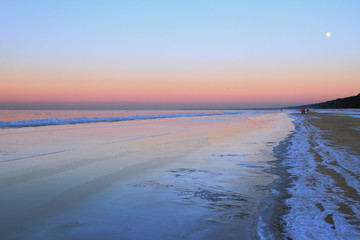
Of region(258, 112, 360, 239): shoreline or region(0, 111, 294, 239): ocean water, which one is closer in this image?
region(258, 112, 360, 239): shoreline

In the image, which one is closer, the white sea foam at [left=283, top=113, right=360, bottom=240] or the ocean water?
the white sea foam at [left=283, top=113, right=360, bottom=240]

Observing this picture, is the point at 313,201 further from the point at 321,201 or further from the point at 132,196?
the point at 132,196

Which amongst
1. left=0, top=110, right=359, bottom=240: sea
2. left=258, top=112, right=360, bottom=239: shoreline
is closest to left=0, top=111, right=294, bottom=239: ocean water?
left=0, top=110, right=359, bottom=240: sea

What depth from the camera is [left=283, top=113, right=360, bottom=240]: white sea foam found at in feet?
10.3

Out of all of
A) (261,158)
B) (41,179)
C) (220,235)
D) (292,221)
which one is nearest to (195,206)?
(220,235)

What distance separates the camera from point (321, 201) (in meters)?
4.17

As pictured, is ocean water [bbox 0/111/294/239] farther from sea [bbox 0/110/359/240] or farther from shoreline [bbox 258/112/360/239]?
shoreline [bbox 258/112/360/239]

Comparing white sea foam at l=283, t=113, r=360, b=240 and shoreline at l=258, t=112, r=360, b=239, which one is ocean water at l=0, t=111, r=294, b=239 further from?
→ white sea foam at l=283, t=113, r=360, b=240

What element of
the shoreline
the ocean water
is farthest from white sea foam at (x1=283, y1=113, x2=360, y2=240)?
the ocean water

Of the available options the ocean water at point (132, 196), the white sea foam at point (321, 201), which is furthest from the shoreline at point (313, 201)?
the ocean water at point (132, 196)

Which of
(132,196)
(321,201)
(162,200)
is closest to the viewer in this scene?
(321,201)

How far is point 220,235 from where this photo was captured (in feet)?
10.4

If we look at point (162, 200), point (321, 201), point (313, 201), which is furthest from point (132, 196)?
point (321, 201)

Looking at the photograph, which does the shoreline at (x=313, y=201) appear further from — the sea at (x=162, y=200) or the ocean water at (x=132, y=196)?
the ocean water at (x=132, y=196)
